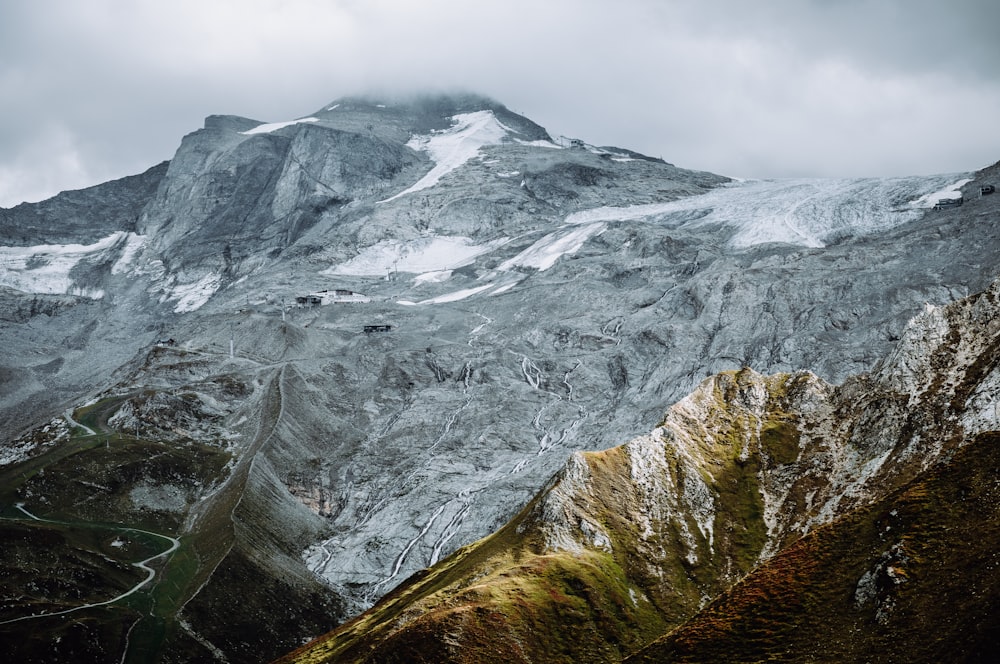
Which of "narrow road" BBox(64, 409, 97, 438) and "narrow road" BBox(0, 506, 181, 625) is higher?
"narrow road" BBox(64, 409, 97, 438)

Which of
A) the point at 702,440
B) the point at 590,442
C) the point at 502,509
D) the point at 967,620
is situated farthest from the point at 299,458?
the point at 967,620

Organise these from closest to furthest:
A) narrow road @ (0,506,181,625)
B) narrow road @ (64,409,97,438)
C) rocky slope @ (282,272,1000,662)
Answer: rocky slope @ (282,272,1000,662), narrow road @ (0,506,181,625), narrow road @ (64,409,97,438)

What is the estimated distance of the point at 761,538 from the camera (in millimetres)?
96625

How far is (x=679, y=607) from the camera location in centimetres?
9238

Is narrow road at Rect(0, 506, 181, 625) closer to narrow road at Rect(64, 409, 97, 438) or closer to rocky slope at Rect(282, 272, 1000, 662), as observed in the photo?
narrow road at Rect(64, 409, 97, 438)

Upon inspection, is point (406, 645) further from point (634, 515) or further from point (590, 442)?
point (590, 442)

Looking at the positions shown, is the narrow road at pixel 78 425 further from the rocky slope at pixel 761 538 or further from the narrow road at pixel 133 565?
the rocky slope at pixel 761 538

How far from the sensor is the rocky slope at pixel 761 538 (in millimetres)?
55938

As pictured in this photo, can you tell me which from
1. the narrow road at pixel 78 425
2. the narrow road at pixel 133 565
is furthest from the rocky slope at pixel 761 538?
the narrow road at pixel 78 425

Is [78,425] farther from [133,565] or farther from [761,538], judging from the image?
[761,538]

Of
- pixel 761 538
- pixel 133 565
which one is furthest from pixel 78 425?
pixel 761 538

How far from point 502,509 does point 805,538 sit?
107 metres

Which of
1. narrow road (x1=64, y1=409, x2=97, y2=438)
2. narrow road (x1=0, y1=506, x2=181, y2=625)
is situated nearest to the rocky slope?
narrow road (x1=0, y1=506, x2=181, y2=625)

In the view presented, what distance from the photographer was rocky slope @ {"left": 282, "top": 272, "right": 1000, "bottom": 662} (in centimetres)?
5594
